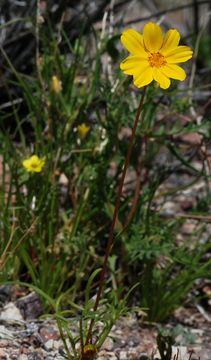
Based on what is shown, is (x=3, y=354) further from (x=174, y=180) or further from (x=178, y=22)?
(x=178, y=22)

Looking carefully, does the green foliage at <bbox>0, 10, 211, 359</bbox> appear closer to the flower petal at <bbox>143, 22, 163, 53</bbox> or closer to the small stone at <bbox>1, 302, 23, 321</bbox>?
the small stone at <bbox>1, 302, 23, 321</bbox>

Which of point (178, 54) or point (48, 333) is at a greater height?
point (178, 54)

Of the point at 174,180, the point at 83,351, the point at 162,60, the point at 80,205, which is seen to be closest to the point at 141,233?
the point at 80,205

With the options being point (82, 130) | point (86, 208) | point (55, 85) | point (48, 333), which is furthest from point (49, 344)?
point (55, 85)

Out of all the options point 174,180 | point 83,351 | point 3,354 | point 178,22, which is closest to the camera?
point 83,351

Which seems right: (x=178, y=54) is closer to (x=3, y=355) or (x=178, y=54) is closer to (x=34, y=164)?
(x=34, y=164)

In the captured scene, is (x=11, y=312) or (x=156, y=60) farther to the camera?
(x=11, y=312)

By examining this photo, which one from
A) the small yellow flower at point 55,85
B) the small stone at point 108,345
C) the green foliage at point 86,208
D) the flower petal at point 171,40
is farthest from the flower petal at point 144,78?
the small stone at point 108,345
